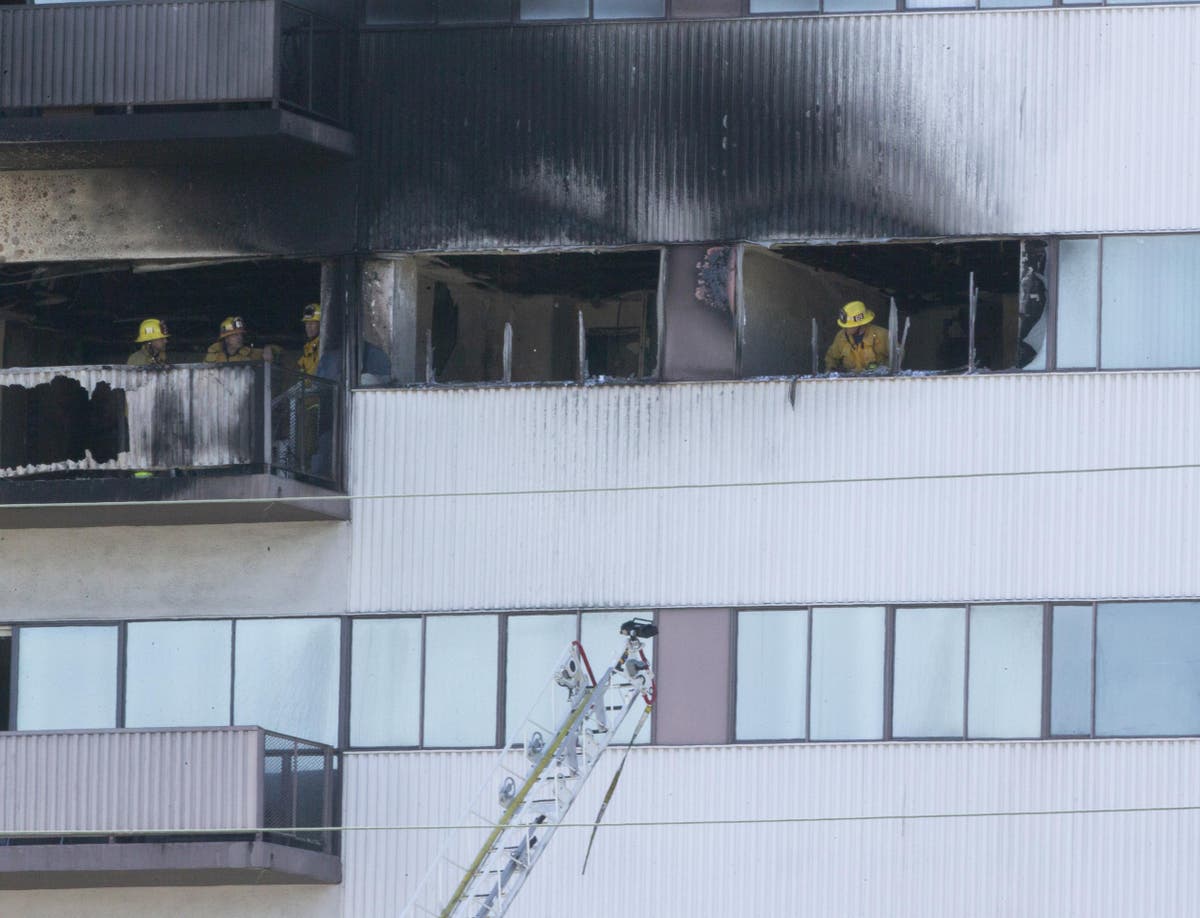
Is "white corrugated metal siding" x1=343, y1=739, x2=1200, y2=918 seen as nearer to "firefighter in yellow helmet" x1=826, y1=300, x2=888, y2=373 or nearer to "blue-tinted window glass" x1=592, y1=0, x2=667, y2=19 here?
"firefighter in yellow helmet" x1=826, y1=300, x2=888, y2=373

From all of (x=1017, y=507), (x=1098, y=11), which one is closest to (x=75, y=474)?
(x=1017, y=507)

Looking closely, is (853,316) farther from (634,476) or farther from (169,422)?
(169,422)

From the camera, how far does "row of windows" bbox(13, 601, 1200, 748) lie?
28891 millimetres

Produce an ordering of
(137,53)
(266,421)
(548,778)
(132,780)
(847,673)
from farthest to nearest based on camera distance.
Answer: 1. (137,53)
2. (266,421)
3. (847,673)
4. (132,780)
5. (548,778)

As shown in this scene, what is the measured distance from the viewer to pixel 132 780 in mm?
28969

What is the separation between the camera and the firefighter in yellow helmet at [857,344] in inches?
1200

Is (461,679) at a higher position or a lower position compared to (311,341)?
lower

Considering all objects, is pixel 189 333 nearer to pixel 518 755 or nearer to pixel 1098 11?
pixel 518 755

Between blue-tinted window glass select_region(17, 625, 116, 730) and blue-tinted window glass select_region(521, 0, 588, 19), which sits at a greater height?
blue-tinted window glass select_region(521, 0, 588, 19)

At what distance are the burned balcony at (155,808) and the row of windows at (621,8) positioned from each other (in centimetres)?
813

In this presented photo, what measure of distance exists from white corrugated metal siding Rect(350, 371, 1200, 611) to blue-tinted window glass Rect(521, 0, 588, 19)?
4.14 m

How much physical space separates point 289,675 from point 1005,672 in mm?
7661

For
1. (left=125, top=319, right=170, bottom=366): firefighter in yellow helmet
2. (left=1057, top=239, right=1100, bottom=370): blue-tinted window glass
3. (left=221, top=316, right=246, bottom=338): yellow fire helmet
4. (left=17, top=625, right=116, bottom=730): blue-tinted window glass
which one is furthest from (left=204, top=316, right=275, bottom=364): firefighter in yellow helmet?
(left=1057, top=239, right=1100, bottom=370): blue-tinted window glass

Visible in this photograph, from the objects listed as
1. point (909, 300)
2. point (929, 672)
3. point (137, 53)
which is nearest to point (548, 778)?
point (929, 672)
